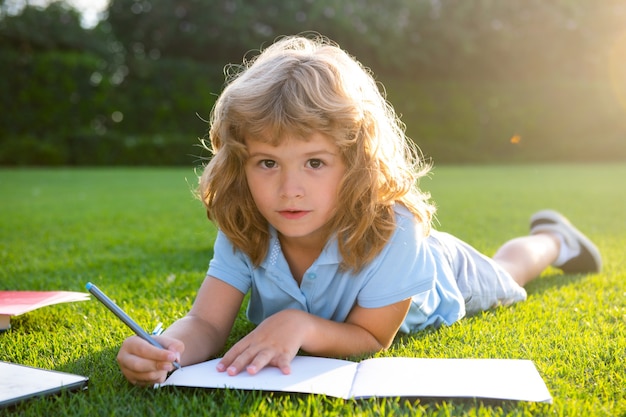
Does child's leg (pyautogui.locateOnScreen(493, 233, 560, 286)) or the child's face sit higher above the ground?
the child's face

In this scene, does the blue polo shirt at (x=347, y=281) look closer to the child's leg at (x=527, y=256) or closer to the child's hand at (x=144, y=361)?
the child's hand at (x=144, y=361)

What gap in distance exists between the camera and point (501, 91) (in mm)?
20484

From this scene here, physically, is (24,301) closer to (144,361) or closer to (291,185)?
(144,361)

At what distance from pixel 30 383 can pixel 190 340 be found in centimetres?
45

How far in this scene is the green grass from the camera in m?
1.53

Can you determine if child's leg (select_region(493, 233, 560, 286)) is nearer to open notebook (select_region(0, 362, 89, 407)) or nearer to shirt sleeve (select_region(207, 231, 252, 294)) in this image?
shirt sleeve (select_region(207, 231, 252, 294))

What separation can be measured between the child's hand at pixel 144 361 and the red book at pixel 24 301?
0.76 m

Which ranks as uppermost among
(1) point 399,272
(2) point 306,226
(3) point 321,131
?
(3) point 321,131

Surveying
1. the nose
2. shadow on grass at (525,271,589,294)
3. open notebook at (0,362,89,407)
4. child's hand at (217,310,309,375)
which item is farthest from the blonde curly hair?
shadow on grass at (525,271,589,294)

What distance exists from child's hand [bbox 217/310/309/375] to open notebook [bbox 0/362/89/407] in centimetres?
36

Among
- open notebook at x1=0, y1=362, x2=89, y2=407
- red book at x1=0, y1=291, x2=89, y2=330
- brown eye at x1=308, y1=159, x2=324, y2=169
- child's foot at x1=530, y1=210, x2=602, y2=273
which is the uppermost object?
brown eye at x1=308, y1=159, x2=324, y2=169

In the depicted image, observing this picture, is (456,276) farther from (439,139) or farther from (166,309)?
(439,139)

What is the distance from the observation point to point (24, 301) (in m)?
2.38

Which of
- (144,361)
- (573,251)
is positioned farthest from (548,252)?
(144,361)
